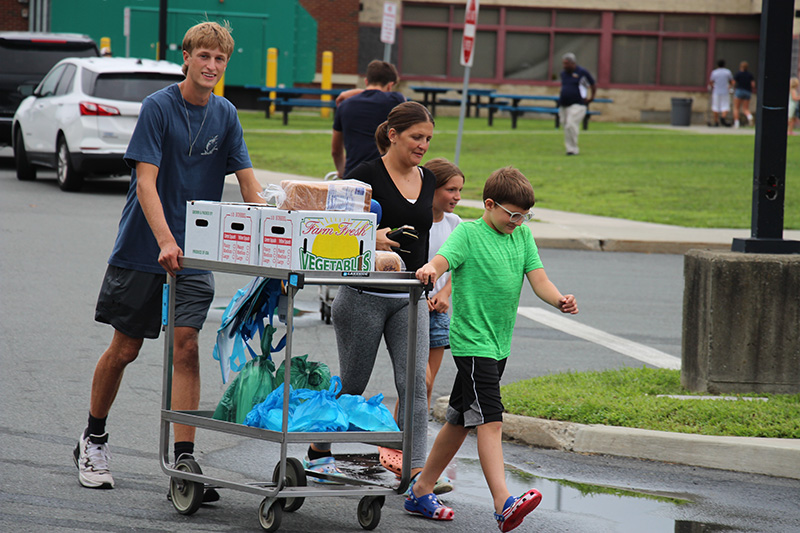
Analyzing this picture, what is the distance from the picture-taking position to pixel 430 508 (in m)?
4.85

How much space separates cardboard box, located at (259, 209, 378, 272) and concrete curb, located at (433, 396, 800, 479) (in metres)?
2.09

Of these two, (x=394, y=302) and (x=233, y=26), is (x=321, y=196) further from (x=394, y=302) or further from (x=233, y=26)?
(x=233, y=26)

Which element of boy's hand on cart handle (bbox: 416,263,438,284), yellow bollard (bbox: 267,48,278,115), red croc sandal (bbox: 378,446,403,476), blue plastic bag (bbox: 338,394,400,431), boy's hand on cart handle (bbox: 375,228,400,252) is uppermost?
yellow bollard (bbox: 267,48,278,115)

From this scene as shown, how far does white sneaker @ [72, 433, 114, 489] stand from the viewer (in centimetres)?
504

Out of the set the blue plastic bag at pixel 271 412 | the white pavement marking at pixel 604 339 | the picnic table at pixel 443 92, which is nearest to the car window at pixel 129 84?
the white pavement marking at pixel 604 339

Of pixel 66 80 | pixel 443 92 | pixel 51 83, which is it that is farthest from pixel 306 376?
pixel 443 92

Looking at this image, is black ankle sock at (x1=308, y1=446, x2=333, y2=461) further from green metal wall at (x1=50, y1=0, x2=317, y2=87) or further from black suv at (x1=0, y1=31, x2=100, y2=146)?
green metal wall at (x1=50, y1=0, x2=317, y2=87)

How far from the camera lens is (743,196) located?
18.7 metres

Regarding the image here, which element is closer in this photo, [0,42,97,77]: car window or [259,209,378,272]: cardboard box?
[259,209,378,272]: cardboard box

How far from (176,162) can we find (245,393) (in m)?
1.09

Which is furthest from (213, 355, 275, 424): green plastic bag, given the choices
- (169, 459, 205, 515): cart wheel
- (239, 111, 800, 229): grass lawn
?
(239, 111, 800, 229): grass lawn

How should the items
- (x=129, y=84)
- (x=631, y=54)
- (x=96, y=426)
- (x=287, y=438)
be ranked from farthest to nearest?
(x=631, y=54), (x=129, y=84), (x=96, y=426), (x=287, y=438)

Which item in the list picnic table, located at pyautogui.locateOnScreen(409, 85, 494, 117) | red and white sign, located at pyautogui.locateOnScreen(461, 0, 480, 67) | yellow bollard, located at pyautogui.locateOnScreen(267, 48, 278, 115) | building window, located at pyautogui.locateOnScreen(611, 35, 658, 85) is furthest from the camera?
building window, located at pyautogui.locateOnScreen(611, 35, 658, 85)

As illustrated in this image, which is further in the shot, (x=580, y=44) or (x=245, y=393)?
(x=580, y=44)
